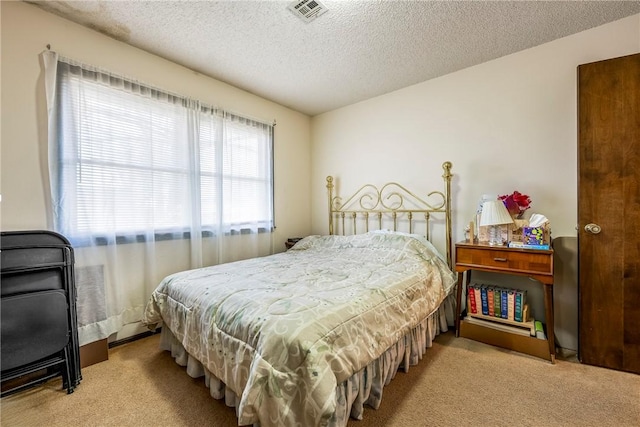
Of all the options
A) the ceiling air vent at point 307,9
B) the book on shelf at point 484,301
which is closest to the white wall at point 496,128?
the book on shelf at point 484,301

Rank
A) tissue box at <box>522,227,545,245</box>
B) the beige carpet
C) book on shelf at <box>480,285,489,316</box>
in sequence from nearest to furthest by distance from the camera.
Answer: the beige carpet → tissue box at <box>522,227,545,245</box> → book on shelf at <box>480,285,489,316</box>

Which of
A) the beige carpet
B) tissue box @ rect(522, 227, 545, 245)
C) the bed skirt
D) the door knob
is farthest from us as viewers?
tissue box @ rect(522, 227, 545, 245)

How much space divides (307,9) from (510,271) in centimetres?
244

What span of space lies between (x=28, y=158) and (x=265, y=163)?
2.02m

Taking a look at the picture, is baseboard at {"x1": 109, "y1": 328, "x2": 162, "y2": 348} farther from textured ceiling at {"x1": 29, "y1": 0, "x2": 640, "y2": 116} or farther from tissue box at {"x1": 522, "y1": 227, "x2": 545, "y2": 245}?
tissue box at {"x1": 522, "y1": 227, "x2": 545, "y2": 245}

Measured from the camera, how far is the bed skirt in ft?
4.27

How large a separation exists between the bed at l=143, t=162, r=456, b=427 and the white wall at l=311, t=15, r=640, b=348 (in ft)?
0.96

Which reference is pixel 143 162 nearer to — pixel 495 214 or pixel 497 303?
pixel 495 214

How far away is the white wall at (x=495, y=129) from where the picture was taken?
7.07ft

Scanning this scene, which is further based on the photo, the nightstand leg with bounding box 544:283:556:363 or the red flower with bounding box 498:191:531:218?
the red flower with bounding box 498:191:531:218

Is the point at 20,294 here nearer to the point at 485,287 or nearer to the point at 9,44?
the point at 9,44

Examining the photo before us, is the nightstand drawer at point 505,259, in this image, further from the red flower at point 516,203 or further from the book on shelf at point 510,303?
the red flower at point 516,203

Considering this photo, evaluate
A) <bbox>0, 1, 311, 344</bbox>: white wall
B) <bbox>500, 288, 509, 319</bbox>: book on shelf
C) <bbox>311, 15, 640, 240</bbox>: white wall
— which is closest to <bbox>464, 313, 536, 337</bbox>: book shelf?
<bbox>500, 288, 509, 319</bbox>: book on shelf

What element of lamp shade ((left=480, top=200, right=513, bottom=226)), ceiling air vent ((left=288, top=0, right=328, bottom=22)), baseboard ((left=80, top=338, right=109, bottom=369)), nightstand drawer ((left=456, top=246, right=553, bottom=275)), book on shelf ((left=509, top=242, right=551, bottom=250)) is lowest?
baseboard ((left=80, top=338, right=109, bottom=369))
